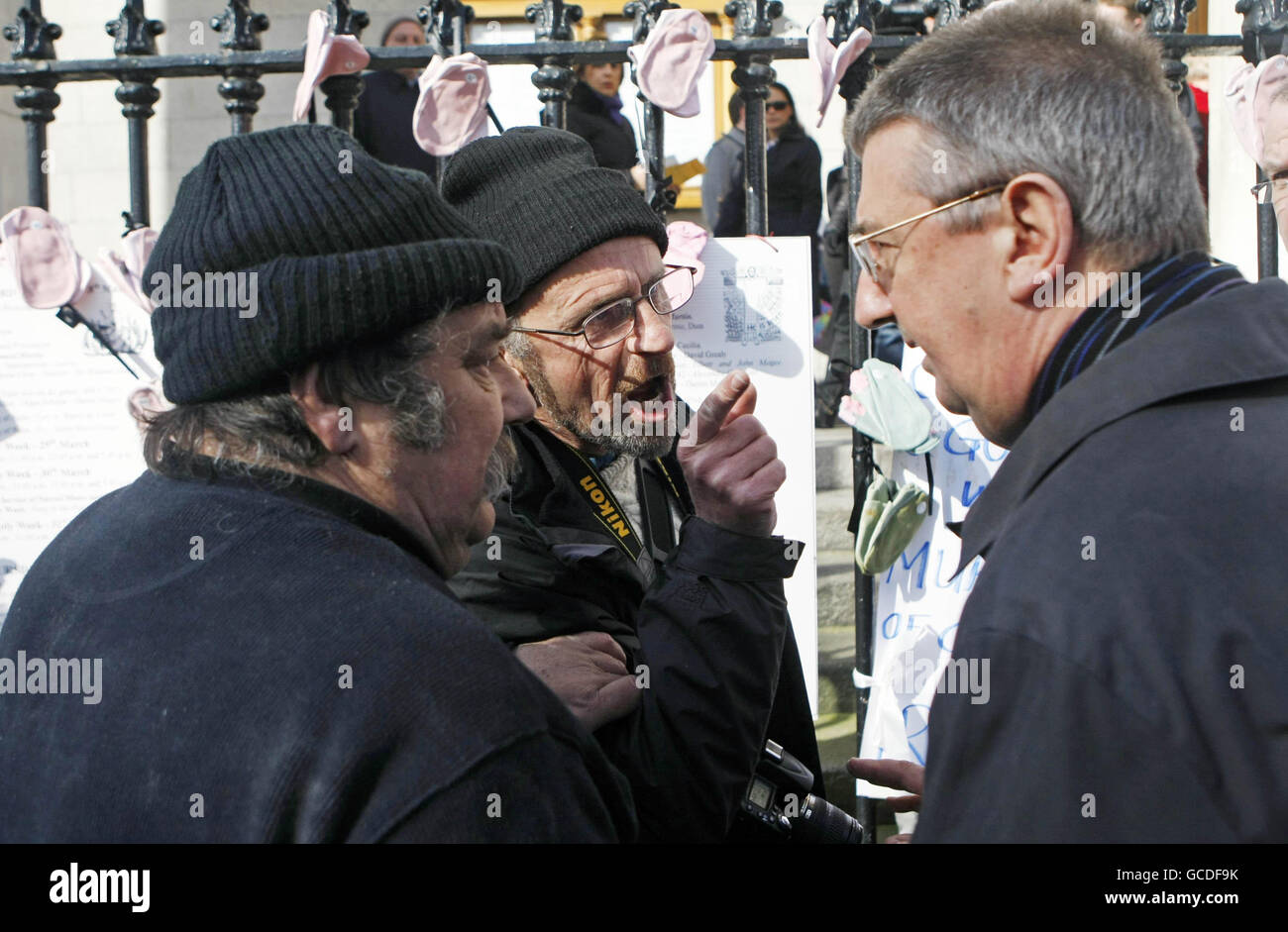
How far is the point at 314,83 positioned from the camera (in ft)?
8.80

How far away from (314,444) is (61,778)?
42cm

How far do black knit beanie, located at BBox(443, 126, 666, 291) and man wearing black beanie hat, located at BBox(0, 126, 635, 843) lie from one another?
792 millimetres

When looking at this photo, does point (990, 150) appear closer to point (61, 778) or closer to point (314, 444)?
point (314, 444)

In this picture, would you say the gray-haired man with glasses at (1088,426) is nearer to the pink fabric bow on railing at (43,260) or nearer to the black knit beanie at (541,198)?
the black knit beanie at (541,198)

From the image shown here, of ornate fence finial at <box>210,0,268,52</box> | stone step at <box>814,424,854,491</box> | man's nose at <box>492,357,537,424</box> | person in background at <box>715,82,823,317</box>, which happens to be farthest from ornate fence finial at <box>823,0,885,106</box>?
person in background at <box>715,82,823,317</box>

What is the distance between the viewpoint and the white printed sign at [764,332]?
2.83 metres

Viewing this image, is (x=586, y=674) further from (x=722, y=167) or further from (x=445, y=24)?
(x=722, y=167)

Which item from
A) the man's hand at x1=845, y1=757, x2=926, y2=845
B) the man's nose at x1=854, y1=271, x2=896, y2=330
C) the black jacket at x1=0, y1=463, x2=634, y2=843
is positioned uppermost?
the man's nose at x1=854, y1=271, x2=896, y2=330

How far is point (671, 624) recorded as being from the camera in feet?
6.10

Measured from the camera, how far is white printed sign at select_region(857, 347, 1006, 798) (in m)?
2.82

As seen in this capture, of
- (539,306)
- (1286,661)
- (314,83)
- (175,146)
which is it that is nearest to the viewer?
(1286,661)

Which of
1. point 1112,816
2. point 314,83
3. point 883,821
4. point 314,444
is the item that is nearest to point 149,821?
point 314,444

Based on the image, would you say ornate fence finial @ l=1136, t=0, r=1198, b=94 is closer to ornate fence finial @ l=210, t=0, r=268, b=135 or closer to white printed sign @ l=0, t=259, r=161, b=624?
ornate fence finial @ l=210, t=0, r=268, b=135

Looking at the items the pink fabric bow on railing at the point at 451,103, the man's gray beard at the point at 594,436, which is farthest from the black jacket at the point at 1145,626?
the pink fabric bow on railing at the point at 451,103
